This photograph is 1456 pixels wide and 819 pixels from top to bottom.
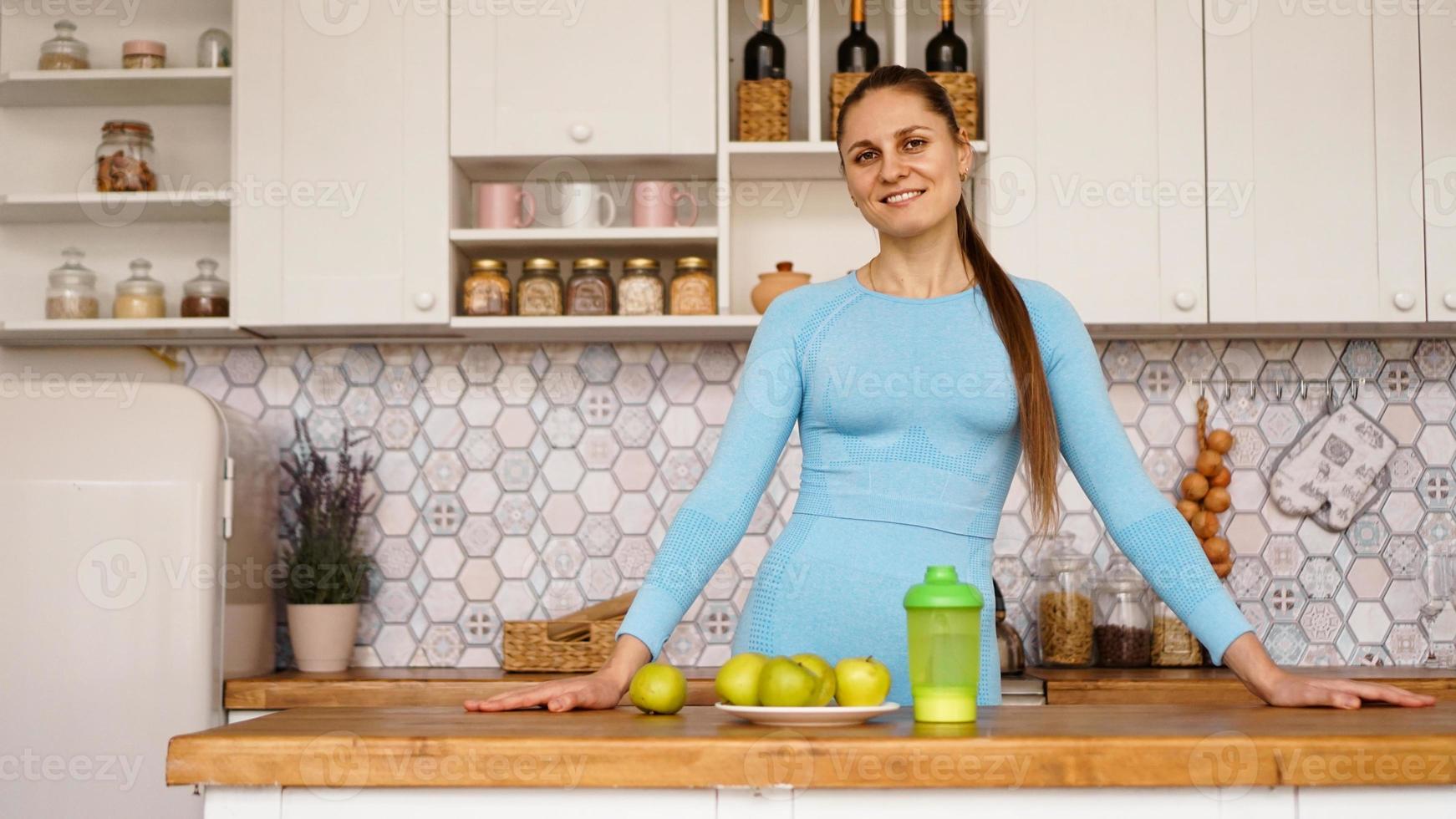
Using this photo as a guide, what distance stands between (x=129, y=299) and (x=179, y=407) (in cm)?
44

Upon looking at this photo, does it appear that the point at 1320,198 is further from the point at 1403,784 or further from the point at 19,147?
the point at 19,147

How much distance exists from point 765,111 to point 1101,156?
68 cm

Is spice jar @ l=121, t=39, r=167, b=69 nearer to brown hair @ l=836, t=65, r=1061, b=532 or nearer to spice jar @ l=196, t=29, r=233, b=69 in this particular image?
spice jar @ l=196, t=29, r=233, b=69

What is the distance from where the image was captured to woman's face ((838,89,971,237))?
1.65 metres

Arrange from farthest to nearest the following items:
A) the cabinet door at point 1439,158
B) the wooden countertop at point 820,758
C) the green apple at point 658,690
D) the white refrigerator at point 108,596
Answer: the cabinet door at point 1439,158, the white refrigerator at point 108,596, the green apple at point 658,690, the wooden countertop at point 820,758

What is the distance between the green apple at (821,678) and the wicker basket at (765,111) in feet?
5.80

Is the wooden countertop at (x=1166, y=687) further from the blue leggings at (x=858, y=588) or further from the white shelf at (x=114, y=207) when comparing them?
the white shelf at (x=114, y=207)

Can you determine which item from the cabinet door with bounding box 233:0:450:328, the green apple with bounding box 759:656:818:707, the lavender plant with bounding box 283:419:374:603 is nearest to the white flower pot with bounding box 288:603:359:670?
the lavender plant with bounding box 283:419:374:603

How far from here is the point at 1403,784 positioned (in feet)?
3.76

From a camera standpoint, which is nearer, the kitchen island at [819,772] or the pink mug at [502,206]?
the kitchen island at [819,772]

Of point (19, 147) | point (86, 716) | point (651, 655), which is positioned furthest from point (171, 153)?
point (651, 655)

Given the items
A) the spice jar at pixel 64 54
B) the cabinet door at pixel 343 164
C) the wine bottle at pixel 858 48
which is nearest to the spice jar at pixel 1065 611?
the wine bottle at pixel 858 48

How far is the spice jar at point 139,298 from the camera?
116 inches

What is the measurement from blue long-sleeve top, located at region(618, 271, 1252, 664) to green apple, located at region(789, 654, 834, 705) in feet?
0.93
